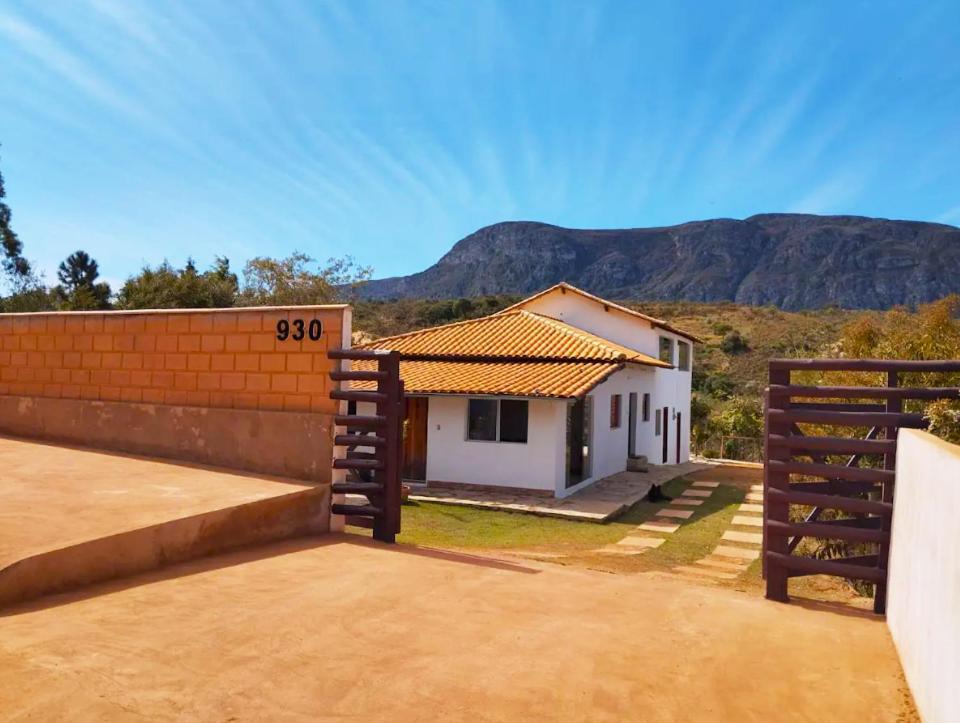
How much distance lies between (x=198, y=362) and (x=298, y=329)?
1.54 m

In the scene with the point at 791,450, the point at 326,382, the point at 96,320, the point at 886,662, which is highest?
the point at 96,320

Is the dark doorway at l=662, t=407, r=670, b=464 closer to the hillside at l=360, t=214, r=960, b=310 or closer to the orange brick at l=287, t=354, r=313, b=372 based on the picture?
the orange brick at l=287, t=354, r=313, b=372

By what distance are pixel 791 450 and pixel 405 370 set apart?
1332cm

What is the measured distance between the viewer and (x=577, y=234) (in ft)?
380

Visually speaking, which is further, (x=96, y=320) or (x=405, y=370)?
(x=405, y=370)

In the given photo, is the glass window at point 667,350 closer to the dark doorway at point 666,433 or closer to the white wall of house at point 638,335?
the white wall of house at point 638,335

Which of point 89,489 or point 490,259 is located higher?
point 490,259

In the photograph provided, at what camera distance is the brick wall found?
7258 millimetres

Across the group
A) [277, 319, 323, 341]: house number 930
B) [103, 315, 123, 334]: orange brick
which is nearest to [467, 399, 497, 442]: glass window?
[103, 315, 123, 334]: orange brick

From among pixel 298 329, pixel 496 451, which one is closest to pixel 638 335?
pixel 496 451

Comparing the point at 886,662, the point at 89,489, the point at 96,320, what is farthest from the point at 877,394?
the point at 96,320

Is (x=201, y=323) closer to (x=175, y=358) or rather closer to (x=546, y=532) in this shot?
(x=175, y=358)

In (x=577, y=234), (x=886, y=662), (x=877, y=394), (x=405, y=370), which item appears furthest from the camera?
(x=577, y=234)

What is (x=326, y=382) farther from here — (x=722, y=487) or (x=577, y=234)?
(x=577, y=234)
